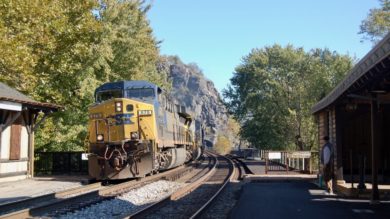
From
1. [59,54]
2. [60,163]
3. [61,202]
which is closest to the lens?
[61,202]

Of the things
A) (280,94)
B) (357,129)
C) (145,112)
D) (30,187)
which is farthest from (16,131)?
(280,94)

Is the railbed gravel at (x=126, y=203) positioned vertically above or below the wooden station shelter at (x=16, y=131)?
below

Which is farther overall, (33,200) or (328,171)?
(328,171)

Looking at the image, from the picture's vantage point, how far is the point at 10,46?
1761 cm

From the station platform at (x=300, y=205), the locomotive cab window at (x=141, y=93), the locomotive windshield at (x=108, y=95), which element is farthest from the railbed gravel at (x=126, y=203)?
the locomotive windshield at (x=108, y=95)

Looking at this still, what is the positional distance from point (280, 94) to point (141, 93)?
29.0 m

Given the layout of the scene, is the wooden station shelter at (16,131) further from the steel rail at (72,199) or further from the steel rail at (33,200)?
the steel rail at (72,199)

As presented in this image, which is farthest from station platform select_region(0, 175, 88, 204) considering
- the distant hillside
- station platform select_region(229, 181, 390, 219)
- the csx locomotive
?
the distant hillside

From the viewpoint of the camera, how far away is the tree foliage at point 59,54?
62.9 feet

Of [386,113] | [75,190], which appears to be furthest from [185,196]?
[386,113]

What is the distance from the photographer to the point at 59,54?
73.4 feet

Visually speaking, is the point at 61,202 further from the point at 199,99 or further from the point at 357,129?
the point at 199,99

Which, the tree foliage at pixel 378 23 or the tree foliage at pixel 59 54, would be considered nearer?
the tree foliage at pixel 59 54

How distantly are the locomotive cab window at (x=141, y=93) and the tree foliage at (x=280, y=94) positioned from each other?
2713 centimetres
